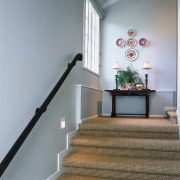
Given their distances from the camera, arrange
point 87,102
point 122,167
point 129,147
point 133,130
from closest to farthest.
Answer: point 122,167
point 129,147
point 133,130
point 87,102

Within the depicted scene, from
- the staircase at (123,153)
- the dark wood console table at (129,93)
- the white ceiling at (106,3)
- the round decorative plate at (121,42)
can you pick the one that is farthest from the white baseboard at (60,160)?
the white ceiling at (106,3)

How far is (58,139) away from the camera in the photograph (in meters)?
2.72

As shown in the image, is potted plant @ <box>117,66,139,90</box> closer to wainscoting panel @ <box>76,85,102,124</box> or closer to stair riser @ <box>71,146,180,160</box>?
wainscoting panel @ <box>76,85,102,124</box>

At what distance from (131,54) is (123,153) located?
3079mm

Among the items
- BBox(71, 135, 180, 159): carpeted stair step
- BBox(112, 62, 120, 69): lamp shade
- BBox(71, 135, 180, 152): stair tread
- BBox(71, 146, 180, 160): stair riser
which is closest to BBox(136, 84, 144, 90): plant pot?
BBox(112, 62, 120, 69): lamp shade

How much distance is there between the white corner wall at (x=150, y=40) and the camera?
210 inches

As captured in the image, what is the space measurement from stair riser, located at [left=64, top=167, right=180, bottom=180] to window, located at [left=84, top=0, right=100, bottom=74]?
6.63 ft

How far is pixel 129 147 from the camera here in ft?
9.50

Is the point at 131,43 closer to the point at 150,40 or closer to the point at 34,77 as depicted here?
the point at 150,40

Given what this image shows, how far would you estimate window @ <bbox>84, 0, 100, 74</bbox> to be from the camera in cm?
435

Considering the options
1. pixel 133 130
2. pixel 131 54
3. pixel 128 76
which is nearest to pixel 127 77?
pixel 128 76

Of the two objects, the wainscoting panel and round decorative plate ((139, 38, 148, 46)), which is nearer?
the wainscoting panel

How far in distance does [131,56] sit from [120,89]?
81 cm

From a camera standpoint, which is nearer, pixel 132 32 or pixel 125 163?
pixel 125 163
